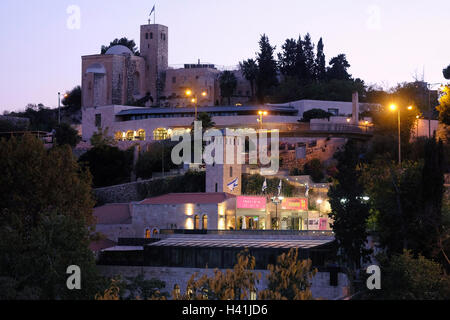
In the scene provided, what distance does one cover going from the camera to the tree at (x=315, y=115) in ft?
262

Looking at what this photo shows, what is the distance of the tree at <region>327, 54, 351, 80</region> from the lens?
345 ft

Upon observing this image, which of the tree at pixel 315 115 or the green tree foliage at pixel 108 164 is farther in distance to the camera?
the tree at pixel 315 115

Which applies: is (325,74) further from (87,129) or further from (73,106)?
(73,106)

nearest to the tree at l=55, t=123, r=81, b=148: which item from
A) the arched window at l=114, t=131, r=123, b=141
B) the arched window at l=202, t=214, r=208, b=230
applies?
the arched window at l=114, t=131, r=123, b=141

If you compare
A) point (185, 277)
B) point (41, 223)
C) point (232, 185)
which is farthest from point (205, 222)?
point (41, 223)

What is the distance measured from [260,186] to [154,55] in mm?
55829

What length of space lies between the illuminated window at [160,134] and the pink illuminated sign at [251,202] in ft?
105

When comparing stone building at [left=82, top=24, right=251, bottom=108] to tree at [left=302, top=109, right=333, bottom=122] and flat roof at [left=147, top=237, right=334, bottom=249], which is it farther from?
flat roof at [left=147, top=237, right=334, bottom=249]

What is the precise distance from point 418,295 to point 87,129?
6619 centimetres

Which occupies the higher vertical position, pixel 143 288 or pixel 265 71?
pixel 265 71

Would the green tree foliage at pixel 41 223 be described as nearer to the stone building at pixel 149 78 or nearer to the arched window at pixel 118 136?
the arched window at pixel 118 136

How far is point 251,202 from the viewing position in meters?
53.9

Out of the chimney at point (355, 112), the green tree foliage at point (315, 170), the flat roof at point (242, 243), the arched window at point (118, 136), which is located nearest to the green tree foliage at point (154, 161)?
the arched window at point (118, 136)

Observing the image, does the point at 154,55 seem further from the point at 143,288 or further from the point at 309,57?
the point at 143,288
